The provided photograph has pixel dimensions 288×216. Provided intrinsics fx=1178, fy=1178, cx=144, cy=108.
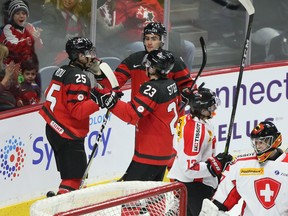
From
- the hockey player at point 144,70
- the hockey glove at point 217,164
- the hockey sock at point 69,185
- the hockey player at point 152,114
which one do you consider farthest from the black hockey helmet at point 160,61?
the hockey sock at point 69,185

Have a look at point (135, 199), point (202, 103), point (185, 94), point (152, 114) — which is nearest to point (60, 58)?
point (185, 94)

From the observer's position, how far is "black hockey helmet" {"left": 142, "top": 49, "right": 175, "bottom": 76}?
720cm

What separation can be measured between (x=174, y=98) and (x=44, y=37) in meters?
1.23

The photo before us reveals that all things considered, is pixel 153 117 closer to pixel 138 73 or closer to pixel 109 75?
pixel 109 75

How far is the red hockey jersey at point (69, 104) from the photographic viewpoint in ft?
24.0

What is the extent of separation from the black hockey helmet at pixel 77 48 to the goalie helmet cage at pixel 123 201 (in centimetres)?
205

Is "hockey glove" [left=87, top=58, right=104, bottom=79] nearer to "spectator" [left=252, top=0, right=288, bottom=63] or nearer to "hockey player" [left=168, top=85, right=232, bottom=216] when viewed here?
"hockey player" [left=168, top=85, right=232, bottom=216]

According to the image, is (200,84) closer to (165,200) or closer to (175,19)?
(175,19)

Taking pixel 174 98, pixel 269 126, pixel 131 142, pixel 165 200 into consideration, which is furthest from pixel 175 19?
pixel 165 200

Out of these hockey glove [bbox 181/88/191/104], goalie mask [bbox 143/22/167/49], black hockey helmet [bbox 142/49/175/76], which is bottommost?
hockey glove [bbox 181/88/191/104]

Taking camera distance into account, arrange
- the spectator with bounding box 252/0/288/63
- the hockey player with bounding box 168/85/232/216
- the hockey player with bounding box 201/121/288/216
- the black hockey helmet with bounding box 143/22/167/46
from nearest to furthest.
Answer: the hockey player with bounding box 201/121/288/216
the hockey player with bounding box 168/85/232/216
the black hockey helmet with bounding box 143/22/167/46
the spectator with bounding box 252/0/288/63

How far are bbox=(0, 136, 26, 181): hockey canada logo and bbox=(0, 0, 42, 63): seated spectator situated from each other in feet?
1.80

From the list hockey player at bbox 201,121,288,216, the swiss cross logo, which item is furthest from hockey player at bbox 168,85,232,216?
the swiss cross logo

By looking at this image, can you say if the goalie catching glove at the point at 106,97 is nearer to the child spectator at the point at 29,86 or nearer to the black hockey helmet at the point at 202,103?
the black hockey helmet at the point at 202,103
